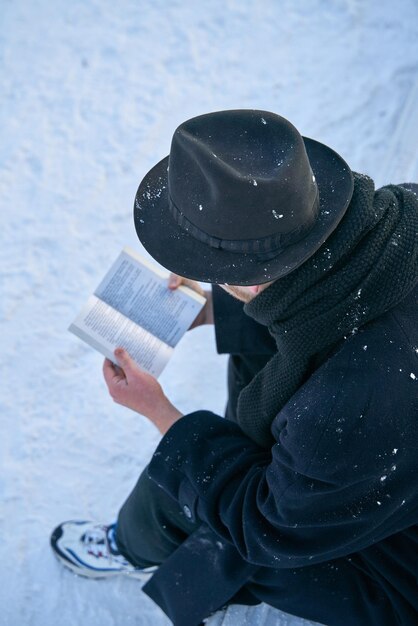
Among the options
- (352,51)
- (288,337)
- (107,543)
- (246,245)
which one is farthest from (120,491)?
(352,51)

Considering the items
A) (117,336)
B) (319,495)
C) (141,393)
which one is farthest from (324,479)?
(117,336)

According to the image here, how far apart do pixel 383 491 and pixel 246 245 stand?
1.68 ft

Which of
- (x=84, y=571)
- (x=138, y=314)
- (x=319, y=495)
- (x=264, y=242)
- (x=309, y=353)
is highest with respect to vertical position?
(x=264, y=242)

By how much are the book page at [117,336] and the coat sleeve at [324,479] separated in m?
0.39

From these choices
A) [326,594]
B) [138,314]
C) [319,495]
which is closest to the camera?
[319,495]

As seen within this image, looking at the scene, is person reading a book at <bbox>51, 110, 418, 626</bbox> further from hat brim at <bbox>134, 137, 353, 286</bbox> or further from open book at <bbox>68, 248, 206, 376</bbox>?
open book at <bbox>68, 248, 206, 376</bbox>

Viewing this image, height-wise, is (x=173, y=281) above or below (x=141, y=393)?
above

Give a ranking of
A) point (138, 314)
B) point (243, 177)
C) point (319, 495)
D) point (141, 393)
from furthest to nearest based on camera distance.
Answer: point (138, 314) < point (141, 393) < point (319, 495) < point (243, 177)

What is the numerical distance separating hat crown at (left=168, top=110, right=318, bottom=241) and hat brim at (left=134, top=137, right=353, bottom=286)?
0.03 metres

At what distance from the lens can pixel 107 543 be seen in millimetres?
2057

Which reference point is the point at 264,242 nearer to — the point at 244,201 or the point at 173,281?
the point at 244,201

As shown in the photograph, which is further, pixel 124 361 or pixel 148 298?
pixel 148 298

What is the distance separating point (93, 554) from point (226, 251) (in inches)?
49.1

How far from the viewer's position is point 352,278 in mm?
1182
